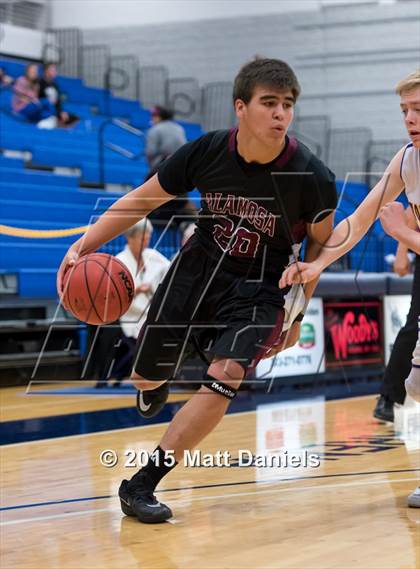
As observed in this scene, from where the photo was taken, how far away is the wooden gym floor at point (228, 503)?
3.86m

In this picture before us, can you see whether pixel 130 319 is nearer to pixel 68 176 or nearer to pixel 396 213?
pixel 68 176

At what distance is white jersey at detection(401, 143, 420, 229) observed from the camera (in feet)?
15.0

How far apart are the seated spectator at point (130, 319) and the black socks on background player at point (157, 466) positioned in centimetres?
488

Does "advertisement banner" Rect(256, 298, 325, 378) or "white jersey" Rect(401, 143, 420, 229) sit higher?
"white jersey" Rect(401, 143, 420, 229)

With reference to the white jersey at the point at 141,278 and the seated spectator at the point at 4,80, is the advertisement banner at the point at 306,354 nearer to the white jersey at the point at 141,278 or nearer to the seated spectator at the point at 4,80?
the white jersey at the point at 141,278

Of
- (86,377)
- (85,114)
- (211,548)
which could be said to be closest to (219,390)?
(211,548)

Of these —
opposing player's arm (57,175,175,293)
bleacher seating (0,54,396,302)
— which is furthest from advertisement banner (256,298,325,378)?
opposing player's arm (57,175,175,293)

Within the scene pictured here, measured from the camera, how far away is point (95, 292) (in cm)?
475

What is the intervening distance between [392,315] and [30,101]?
7773 mm

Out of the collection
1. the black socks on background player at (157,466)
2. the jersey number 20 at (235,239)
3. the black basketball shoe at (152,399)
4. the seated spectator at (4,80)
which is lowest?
the black socks on background player at (157,466)

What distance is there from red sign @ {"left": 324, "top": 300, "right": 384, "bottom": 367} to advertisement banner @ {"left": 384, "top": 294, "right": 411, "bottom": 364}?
7 centimetres

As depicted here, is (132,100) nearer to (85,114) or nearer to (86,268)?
(85,114)

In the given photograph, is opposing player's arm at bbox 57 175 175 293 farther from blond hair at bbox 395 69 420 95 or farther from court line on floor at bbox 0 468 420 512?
blond hair at bbox 395 69 420 95

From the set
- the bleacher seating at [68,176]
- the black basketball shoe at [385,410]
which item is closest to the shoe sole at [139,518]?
the black basketball shoe at [385,410]
